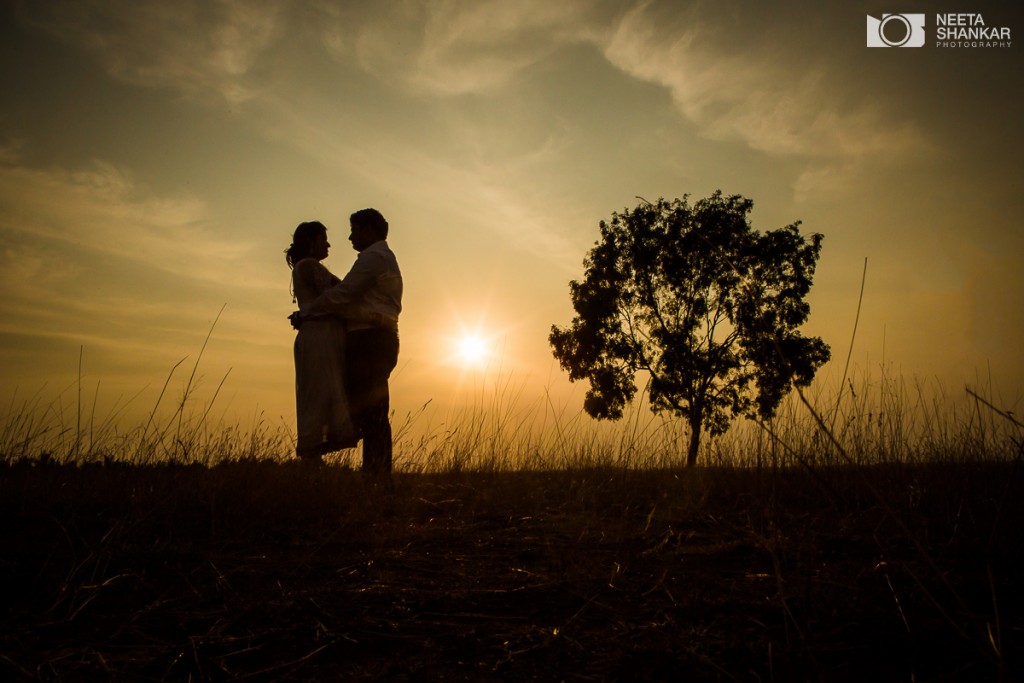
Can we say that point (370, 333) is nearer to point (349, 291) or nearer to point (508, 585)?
point (349, 291)

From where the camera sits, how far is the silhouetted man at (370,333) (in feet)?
16.8

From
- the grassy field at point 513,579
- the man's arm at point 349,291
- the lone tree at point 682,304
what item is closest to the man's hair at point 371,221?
the man's arm at point 349,291

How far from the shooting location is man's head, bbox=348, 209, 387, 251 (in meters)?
5.49

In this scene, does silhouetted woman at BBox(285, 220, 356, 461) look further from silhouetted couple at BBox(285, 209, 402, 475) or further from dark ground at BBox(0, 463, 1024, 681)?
dark ground at BBox(0, 463, 1024, 681)

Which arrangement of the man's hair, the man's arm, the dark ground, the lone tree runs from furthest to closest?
the lone tree → the man's hair → the man's arm → the dark ground

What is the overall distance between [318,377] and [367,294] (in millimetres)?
758

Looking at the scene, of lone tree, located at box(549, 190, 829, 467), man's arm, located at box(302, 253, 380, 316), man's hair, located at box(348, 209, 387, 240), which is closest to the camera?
man's arm, located at box(302, 253, 380, 316)

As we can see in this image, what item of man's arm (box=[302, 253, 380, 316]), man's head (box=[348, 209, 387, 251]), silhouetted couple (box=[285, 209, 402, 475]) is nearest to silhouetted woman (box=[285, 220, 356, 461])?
silhouetted couple (box=[285, 209, 402, 475])

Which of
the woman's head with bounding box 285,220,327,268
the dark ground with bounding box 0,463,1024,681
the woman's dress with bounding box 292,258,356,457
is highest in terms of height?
the woman's head with bounding box 285,220,327,268

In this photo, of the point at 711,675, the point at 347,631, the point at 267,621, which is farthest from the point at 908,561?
the point at 267,621

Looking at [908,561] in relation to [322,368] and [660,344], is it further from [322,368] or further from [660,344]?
[660,344]

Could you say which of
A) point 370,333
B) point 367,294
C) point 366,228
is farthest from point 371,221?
point 370,333

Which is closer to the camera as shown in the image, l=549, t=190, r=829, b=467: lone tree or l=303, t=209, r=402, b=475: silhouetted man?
l=303, t=209, r=402, b=475: silhouetted man

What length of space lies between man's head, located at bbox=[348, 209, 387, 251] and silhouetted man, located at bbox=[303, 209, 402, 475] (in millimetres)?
159
